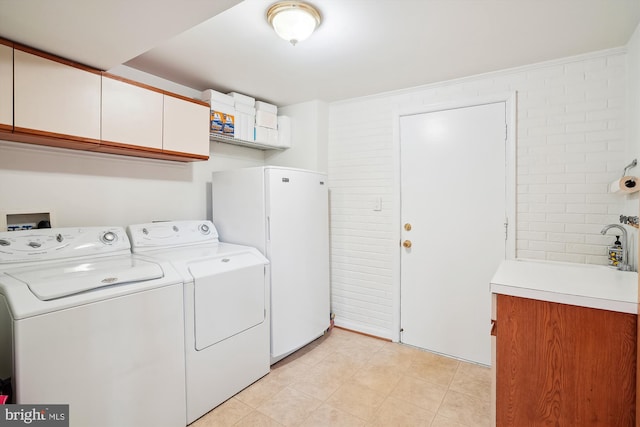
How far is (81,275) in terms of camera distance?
155cm

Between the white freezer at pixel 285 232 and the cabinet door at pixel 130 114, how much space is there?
0.69 meters

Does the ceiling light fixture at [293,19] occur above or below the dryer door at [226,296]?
above

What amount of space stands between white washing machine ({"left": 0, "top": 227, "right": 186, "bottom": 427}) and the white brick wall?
1896 millimetres

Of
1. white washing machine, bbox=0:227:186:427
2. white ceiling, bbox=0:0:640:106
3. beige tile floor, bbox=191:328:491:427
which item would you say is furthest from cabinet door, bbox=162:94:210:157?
beige tile floor, bbox=191:328:491:427

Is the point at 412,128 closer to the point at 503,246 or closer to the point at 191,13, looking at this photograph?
the point at 503,246

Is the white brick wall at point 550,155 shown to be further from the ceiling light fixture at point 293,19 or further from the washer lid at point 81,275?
the washer lid at point 81,275

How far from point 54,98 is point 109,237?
88 centimetres

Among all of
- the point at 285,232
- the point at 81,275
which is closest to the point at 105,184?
the point at 81,275

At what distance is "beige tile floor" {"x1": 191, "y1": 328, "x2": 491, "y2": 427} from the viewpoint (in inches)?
74.7

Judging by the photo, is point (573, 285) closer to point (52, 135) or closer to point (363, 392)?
point (363, 392)

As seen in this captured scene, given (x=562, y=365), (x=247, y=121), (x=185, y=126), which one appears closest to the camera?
(x=562, y=365)

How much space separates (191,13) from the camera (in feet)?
4.37

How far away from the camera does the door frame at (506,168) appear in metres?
2.37

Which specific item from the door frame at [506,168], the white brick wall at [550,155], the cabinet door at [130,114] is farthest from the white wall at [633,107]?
the cabinet door at [130,114]
